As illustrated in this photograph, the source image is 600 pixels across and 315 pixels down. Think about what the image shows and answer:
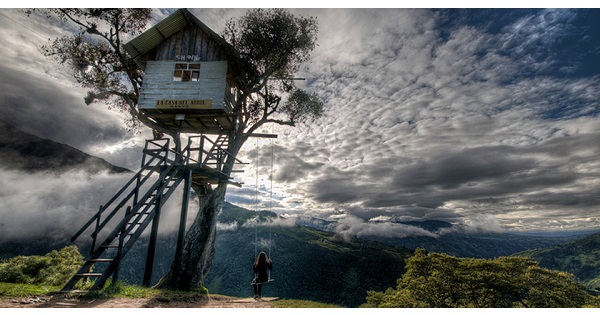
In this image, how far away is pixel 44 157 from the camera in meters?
55.2

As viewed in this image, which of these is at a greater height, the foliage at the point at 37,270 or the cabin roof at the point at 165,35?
the cabin roof at the point at 165,35

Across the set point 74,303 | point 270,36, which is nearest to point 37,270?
point 74,303

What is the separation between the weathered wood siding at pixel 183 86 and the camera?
1399 centimetres

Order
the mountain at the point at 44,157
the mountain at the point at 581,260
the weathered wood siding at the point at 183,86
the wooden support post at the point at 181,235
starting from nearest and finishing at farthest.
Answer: the wooden support post at the point at 181,235 < the weathered wood siding at the point at 183,86 < the mountain at the point at 44,157 < the mountain at the point at 581,260

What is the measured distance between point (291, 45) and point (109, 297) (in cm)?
1373

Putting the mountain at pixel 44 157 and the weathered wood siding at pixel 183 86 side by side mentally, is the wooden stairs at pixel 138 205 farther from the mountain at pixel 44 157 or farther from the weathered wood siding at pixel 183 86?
the mountain at pixel 44 157

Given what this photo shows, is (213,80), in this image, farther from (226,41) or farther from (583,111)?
(583,111)

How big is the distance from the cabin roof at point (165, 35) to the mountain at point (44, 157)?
19205mm

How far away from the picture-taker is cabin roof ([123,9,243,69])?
46.3 feet

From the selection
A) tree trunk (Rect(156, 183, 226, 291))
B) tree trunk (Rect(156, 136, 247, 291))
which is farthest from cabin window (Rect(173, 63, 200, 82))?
tree trunk (Rect(156, 183, 226, 291))

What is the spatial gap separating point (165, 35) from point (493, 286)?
28.4m

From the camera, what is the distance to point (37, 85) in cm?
1198

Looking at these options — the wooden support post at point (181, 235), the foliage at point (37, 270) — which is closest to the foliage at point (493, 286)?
the wooden support post at point (181, 235)

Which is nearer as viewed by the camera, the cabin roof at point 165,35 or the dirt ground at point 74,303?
the dirt ground at point 74,303
